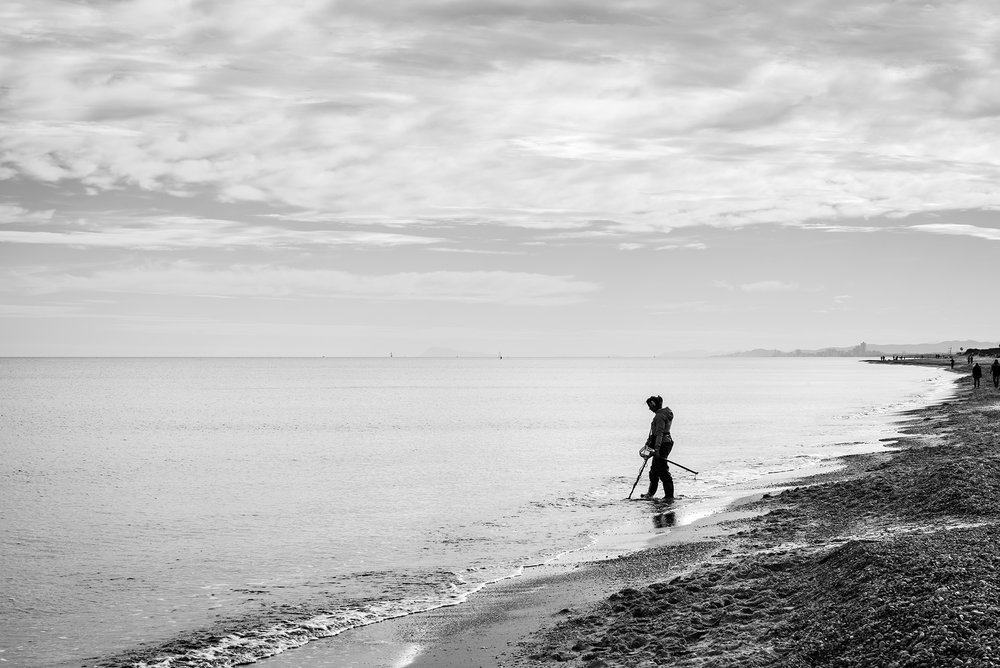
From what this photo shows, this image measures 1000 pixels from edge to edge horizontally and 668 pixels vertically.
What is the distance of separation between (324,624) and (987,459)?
49.0 ft

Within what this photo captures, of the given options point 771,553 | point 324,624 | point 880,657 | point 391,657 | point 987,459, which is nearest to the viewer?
point 880,657

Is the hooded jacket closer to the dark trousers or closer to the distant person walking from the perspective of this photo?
the distant person walking

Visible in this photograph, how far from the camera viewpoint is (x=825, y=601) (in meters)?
9.27

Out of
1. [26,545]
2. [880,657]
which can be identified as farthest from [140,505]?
[880,657]

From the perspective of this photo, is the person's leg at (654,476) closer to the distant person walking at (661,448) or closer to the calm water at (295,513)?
→ the distant person walking at (661,448)

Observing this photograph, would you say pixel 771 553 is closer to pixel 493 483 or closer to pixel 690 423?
pixel 493 483

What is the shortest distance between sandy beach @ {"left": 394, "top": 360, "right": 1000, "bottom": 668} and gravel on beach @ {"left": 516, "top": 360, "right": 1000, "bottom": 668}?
0.02m

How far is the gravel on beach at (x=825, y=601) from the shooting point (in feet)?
25.3

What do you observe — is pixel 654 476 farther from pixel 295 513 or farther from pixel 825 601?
pixel 825 601

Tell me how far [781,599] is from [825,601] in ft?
A: 2.36

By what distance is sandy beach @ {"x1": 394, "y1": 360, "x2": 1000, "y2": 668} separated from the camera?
788 cm

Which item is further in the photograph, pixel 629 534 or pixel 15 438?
pixel 15 438

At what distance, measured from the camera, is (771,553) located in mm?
12539

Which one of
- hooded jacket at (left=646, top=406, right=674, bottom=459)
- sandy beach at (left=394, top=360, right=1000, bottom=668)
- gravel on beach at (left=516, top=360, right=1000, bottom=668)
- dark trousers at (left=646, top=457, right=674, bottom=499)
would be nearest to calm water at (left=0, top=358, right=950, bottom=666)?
dark trousers at (left=646, top=457, right=674, bottom=499)
